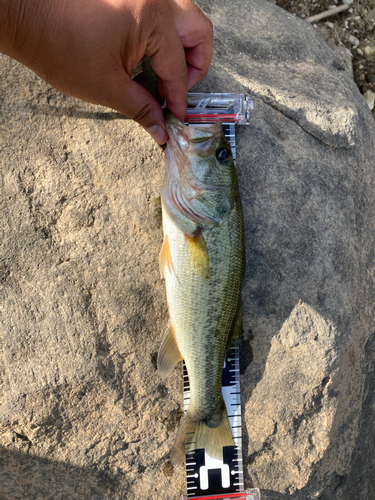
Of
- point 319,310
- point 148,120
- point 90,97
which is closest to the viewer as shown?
point 90,97

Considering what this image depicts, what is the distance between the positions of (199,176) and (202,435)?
2067mm

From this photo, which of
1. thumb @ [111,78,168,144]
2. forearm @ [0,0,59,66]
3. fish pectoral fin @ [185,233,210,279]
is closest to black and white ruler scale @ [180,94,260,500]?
thumb @ [111,78,168,144]

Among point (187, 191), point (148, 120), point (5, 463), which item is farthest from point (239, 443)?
point (148, 120)

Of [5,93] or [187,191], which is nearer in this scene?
[187,191]

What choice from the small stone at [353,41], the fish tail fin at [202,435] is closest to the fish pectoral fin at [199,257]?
the fish tail fin at [202,435]

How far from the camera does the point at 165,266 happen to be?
3.03 metres

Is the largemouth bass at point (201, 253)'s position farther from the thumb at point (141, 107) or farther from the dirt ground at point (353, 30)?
the dirt ground at point (353, 30)

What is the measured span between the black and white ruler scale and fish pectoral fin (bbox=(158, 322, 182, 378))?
25cm

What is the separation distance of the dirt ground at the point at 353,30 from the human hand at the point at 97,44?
3822 mm

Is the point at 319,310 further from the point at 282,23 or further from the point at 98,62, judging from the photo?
the point at 282,23

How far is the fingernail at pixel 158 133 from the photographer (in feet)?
9.71

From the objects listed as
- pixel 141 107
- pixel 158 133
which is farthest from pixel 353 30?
pixel 141 107

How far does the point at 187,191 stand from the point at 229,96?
1166mm

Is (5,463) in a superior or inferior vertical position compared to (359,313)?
inferior
